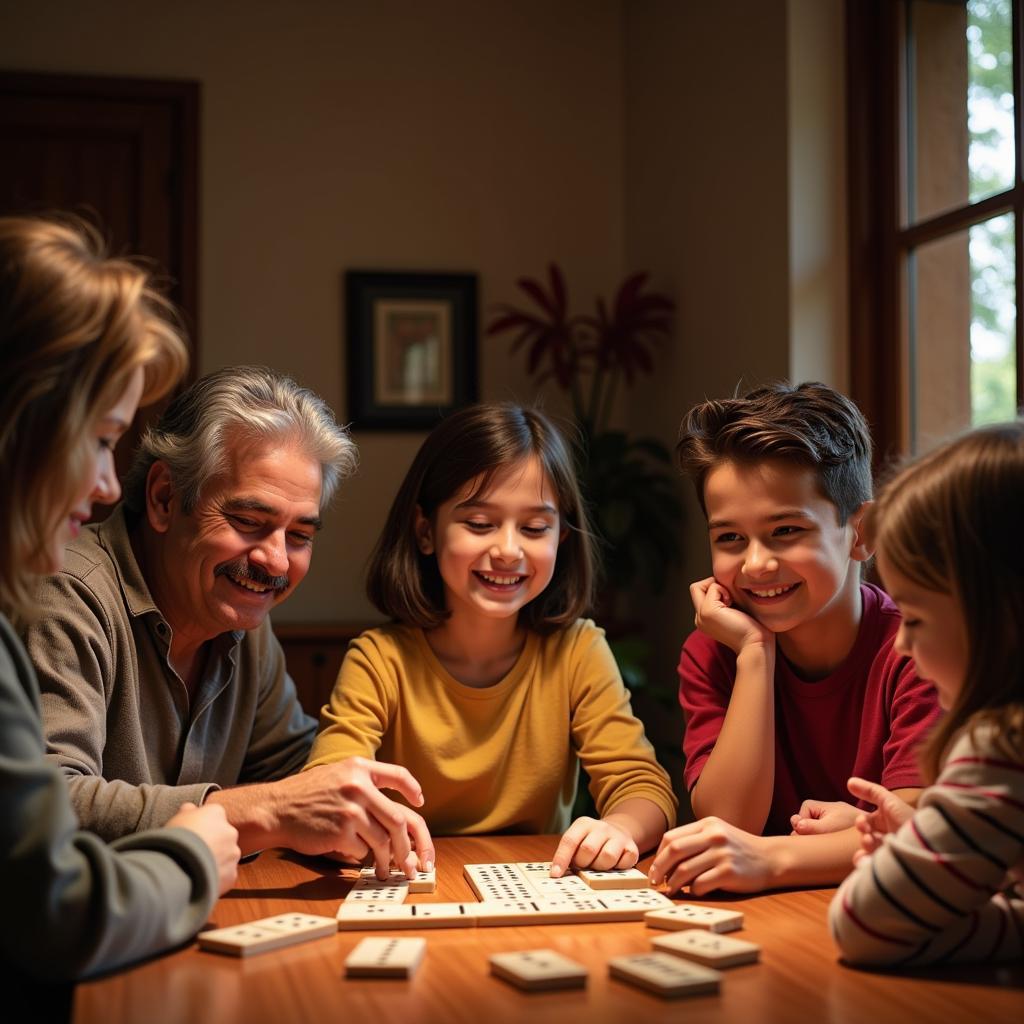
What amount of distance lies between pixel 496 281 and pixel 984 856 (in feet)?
12.1

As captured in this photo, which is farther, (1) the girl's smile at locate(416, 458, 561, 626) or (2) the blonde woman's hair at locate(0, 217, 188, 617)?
(1) the girl's smile at locate(416, 458, 561, 626)

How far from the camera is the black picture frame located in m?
4.34

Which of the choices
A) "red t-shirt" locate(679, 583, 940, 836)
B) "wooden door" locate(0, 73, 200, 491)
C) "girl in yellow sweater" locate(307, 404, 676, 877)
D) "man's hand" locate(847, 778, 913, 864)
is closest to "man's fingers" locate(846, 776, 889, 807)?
"man's hand" locate(847, 778, 913, 864)

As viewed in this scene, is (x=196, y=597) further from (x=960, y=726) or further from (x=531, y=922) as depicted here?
(x=960, y=726)

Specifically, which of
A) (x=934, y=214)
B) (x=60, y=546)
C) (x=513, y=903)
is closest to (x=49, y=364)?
(x=60, y=546)

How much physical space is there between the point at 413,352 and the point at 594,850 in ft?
10.2

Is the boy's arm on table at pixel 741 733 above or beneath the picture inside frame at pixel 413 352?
beneath

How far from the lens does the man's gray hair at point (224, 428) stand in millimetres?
1752

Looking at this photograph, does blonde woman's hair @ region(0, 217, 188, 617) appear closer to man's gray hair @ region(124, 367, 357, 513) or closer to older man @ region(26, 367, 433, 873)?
older man @ region(26, 367, 433, 873)

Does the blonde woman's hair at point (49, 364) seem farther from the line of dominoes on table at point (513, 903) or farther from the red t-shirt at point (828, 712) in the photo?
the red t-shirt at point (828, 712)

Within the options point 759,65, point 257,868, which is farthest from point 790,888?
point 759,65

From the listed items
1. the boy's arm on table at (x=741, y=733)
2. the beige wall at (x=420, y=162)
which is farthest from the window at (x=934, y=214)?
the boy's arm on table at (x=741, y=733)

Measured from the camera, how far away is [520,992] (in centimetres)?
102

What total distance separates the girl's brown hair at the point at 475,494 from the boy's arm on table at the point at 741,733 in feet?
1.05
